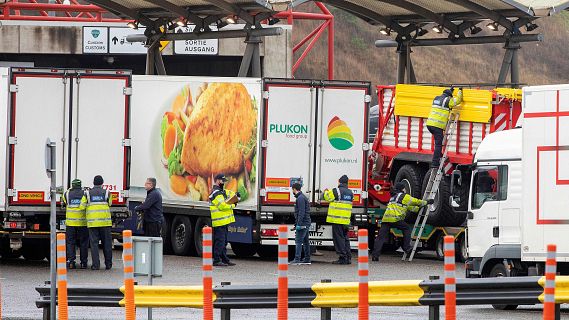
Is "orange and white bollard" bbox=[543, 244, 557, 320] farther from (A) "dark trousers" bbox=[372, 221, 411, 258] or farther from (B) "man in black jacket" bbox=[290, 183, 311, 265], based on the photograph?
(A) "dark trousers" bbox=[372, 221, 411, 258]

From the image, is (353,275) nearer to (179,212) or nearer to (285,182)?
(285,182)

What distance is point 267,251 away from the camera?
28266 mm

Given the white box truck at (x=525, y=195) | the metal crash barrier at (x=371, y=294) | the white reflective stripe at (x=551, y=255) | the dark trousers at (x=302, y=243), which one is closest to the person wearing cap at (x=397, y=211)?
the dark trousers at (x=302, y=243)

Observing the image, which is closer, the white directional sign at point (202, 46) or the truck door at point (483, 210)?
the truck door at point (483, 210)

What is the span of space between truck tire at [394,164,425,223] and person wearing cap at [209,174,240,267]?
3708 millimetres

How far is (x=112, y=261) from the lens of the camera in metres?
26.5

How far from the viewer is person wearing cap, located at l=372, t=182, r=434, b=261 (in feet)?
88.3

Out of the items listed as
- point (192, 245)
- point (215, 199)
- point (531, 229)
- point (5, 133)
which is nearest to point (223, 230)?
point (215, 199)

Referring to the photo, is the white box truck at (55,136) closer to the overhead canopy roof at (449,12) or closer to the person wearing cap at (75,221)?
the person wearing cap at (75,221)

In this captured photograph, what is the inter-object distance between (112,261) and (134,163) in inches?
105

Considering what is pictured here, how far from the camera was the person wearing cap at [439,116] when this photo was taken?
87.7ft

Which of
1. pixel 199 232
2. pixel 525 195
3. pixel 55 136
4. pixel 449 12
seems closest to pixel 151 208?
pixel 199 232

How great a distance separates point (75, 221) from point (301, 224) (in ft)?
12.5

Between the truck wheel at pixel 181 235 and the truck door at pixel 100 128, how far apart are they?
9.50ft
